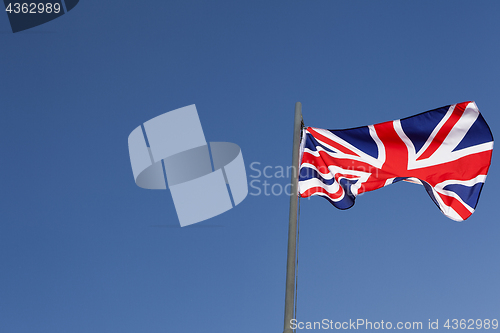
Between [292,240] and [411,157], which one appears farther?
[411,157]

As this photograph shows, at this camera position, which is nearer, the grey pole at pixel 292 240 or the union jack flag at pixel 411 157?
the grey pole at pixel 292 240

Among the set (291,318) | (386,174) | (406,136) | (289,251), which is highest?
(406,136)

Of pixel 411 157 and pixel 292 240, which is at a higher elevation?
pixel 411 157

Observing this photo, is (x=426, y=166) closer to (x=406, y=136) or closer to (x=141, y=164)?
(x=406, y=136)

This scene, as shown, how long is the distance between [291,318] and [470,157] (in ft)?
22.9

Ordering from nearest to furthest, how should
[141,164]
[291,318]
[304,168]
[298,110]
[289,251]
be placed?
[291,318] → [289,251] → [298,110] → [304,168] → [141,164]

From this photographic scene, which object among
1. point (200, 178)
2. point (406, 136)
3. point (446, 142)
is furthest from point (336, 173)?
point (200, 178)

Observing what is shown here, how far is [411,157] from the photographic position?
12.5m

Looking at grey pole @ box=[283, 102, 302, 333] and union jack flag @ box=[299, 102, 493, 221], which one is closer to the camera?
grey pole @ box=[283, 102, 302, 333]

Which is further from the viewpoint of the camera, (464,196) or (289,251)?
(464,196)

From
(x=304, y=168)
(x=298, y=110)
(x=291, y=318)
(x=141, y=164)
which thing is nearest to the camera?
(x=291, y=318)

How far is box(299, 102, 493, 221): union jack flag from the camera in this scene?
12.1 m

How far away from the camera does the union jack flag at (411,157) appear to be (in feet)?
39.7

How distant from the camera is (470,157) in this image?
40.5 ft
